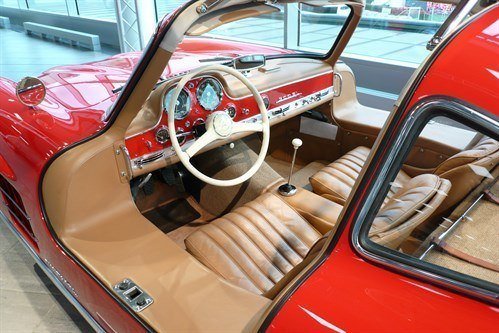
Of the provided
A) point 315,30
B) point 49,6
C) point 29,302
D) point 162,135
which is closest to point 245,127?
point 162,135

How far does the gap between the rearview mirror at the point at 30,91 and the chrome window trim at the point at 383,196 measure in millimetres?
1630

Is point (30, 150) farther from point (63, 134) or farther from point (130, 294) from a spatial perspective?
point (130, 294)

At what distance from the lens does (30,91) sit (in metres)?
1.99

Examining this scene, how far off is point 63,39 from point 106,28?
1.07m

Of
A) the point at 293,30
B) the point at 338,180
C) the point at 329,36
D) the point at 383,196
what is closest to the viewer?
the point at 383,196

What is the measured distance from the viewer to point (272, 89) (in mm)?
2582

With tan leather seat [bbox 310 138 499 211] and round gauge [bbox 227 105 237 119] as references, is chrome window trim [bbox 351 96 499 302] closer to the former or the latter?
tan leather seat [bbox 310 138 499 211]

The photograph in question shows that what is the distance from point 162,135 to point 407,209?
121cm

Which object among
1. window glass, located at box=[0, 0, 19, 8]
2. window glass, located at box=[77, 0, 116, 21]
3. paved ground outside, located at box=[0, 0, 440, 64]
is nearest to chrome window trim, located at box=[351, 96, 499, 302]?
paved ground outside, located at box=[0, 0, 440, 64]

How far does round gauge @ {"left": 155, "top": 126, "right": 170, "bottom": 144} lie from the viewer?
201 centimetres

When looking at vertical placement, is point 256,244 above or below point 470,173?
below

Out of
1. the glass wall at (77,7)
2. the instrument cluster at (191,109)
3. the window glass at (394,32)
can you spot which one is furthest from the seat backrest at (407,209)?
the glass wall at (77,7)

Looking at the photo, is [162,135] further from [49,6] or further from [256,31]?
[49,6]

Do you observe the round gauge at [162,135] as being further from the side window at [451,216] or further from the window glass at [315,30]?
the window glass at [315,30]
